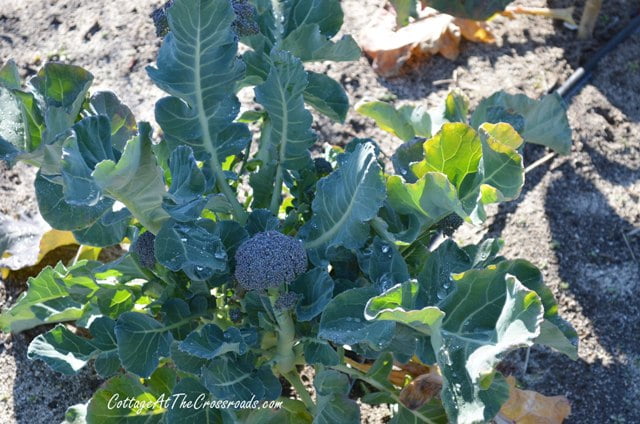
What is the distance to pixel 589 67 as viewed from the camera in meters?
3.21

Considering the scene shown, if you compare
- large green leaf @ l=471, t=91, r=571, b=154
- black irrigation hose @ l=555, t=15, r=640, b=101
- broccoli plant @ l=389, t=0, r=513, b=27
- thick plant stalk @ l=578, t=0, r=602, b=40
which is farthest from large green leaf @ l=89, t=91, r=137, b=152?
thick plant stalk @ l=578, t=0, r=602, b=40

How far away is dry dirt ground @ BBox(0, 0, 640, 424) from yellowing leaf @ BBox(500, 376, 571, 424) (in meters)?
0.15

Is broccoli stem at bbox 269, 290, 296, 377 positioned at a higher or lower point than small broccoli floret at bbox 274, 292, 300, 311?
lower

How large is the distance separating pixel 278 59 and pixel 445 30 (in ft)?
4.95

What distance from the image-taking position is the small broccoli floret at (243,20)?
1.95m

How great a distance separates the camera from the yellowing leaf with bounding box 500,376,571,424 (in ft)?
7.23

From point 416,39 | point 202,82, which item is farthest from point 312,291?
point 416,39

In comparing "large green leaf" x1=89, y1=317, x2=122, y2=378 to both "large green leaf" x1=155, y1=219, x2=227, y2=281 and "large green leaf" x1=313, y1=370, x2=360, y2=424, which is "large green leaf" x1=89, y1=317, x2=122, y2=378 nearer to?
"large green leaf" x1=155, y1=219, x2=227, y2=281

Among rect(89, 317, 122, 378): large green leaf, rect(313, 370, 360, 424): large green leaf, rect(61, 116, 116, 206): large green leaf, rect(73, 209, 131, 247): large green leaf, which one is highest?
rect(61, 116, 116, 206): large green leaf

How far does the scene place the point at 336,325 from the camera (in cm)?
171

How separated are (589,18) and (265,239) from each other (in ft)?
6.78

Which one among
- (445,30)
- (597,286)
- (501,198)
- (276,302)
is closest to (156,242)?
(276,302)

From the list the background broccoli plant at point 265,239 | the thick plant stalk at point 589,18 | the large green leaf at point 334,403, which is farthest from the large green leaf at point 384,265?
the thick plant stalk at point 589,18

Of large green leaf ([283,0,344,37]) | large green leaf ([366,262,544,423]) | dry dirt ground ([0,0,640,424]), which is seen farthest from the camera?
dry dirt ground ([0,0,640,424])
